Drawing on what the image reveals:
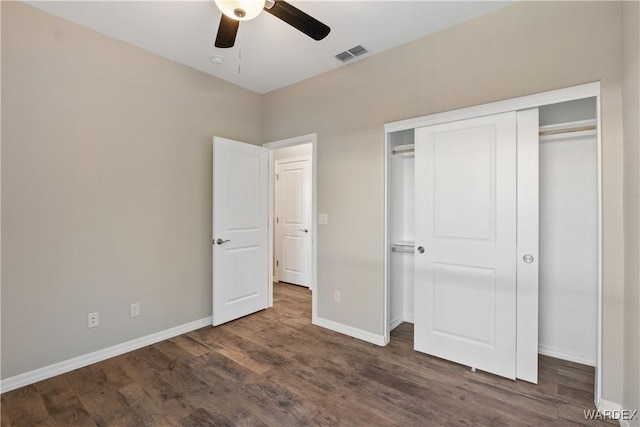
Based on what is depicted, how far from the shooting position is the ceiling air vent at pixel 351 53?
2.78 m

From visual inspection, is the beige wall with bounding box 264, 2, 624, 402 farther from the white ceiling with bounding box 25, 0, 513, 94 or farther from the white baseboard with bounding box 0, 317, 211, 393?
the white baseboard with bounding box 0, 317, 211, 393

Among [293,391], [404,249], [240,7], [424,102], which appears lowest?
[293,391]

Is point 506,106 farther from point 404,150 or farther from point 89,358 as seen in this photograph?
point 89,358

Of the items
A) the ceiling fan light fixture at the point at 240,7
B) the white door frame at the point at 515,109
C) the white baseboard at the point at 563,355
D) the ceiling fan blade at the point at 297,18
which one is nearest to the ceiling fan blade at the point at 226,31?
the ceiling fan light fixture at the point at 240,7

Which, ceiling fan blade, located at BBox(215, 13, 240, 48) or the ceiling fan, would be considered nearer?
the ceiling fan

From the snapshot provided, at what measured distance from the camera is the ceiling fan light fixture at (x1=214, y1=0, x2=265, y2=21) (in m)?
1.59

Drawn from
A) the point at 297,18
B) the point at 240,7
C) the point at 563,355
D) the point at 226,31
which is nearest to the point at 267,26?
the point at 226,31

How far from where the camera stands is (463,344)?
95.6 inches

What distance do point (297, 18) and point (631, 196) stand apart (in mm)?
2195

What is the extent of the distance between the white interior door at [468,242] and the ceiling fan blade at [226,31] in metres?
1.69

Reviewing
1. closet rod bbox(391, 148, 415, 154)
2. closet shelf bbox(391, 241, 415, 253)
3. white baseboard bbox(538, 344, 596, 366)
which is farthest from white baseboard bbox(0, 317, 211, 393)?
white baseboard bbox(538, 344, 596, 366)

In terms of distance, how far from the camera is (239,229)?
11.4 feet

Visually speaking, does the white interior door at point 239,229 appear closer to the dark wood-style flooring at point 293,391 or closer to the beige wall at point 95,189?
the beige wall at point 95,189

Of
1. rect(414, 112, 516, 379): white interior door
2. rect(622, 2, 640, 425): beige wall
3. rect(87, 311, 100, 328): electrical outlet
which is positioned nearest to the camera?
rect(622, 2, 640, 425): beige wall
